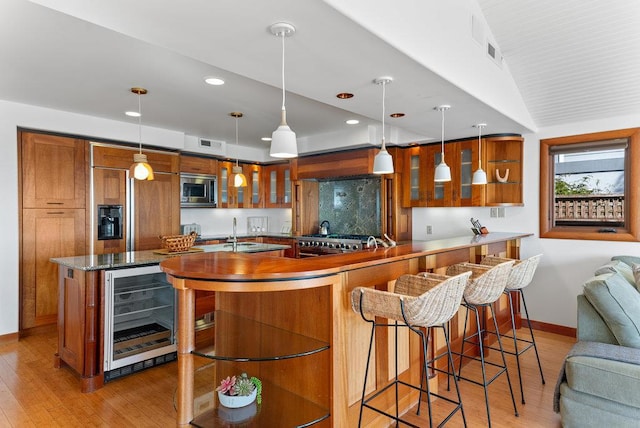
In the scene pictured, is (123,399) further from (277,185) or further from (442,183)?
(277,185)

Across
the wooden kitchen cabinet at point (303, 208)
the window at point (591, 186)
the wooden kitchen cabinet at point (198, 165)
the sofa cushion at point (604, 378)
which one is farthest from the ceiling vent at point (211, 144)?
the sofa cushion at point (604, 378)

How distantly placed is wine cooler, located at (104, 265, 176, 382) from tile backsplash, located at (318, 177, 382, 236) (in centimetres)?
307

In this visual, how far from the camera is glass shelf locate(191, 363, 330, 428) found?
1.88 metres

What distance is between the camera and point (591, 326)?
8.13 feet

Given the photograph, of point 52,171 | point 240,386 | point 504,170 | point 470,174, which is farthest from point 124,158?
point 504,170

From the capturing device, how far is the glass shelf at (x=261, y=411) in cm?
188

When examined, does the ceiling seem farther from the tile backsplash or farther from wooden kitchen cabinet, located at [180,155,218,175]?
the tile backsplash

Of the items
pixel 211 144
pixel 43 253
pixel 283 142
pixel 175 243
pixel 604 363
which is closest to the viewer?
pixel 283 142

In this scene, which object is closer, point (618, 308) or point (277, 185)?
point (618, 308)

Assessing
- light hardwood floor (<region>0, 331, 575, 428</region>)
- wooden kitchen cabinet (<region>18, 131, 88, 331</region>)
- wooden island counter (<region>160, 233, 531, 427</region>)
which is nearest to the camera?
wooden island counter (<region>160, 233, 531, 427</region>)

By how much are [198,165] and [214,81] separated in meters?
2.63

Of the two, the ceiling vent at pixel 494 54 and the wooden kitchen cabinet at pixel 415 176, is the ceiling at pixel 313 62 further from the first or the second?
the wooden kitchen cabinet at pixel 415 176

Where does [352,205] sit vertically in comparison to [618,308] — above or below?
above

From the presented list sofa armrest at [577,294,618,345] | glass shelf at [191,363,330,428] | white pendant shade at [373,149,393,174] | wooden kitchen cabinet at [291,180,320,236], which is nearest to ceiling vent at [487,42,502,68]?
white pendant shade at [373,149,393,174]
